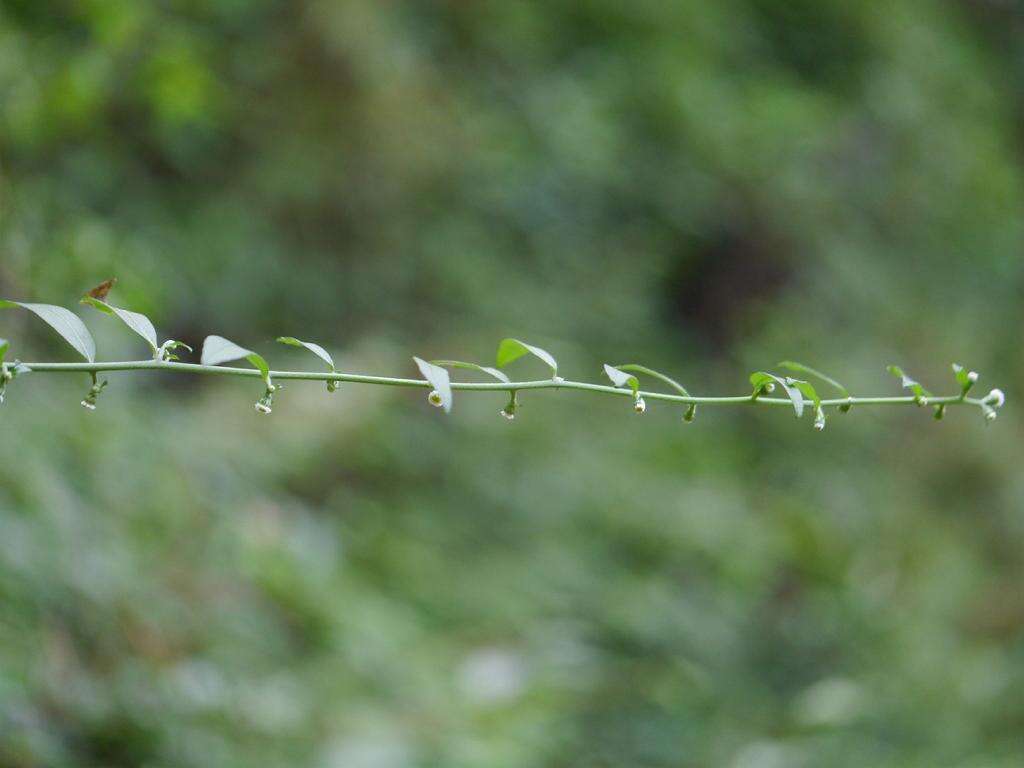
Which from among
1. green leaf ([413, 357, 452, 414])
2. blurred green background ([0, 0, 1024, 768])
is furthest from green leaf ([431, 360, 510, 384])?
blurred green background ([0, 0, 1024, 768])

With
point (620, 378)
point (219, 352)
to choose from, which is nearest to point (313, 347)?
point (219, 352)

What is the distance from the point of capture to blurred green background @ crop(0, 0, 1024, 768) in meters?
1.53

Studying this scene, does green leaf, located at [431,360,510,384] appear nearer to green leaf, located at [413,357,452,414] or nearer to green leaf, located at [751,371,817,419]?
green leaf, located at [413,357,452,414]

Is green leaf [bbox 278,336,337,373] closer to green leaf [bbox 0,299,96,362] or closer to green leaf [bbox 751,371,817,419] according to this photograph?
green leaf [bbox 0,299,96,362]

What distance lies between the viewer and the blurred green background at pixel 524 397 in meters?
1.53

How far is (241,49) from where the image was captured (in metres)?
2.72

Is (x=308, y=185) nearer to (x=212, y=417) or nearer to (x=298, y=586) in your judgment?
(x=212, y=417)

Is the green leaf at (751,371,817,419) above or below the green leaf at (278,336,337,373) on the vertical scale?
above

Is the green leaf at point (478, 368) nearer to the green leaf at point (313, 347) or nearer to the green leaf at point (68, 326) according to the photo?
the green leaf at point (313, 347)

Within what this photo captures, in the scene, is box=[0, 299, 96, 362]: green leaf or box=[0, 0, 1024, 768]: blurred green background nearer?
box=[0, 299, 96, 362]: green leaf

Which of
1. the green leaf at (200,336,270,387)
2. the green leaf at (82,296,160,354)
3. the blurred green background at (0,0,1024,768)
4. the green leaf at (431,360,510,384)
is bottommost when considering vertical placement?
the green leaf at (200,336,270,387)

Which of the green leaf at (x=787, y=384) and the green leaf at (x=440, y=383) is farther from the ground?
the green leaf at (x=787, y=384)

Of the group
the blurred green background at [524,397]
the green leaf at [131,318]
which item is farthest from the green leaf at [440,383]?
the blurred green background at [524,397]

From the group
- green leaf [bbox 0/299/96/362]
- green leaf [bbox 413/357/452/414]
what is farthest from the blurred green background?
green leaf [bbox 413/357/452/414]
